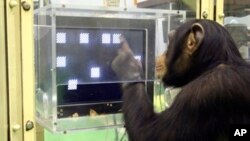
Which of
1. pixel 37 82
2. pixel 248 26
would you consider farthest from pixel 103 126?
pixel 248 26

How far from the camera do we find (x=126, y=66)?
1.34 meters

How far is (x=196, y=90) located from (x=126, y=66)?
312mm

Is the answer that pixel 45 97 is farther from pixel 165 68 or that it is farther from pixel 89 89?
pixel 165 68

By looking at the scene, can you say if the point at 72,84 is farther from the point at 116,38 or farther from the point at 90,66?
the point at 116,38

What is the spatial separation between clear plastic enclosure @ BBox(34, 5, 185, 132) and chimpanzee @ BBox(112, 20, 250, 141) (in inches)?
3.7

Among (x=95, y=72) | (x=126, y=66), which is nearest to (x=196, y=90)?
(x=126, y=66)

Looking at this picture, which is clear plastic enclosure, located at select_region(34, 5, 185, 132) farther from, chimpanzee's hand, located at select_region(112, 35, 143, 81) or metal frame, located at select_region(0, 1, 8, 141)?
metal frame, located at select_region(0, 1, 8, 141)

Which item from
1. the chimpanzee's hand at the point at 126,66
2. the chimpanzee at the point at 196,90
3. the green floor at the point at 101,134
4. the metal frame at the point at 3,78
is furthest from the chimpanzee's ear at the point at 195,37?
the metal frame at the point at 3,78

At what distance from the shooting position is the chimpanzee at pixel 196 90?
1064mm

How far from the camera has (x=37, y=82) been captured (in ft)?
4.43

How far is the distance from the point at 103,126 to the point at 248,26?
29.0 inches

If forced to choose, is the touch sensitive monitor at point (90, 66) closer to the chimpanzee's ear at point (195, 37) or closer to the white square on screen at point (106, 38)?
the white square on screen at point (106, 38)

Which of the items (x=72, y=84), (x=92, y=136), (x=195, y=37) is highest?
(x=195, y=37)

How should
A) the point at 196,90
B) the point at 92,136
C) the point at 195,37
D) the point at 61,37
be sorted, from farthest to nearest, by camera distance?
1. the point at 92,136
2. the point at 61,37
3. the point at 195,37
4. the point at 196,90
